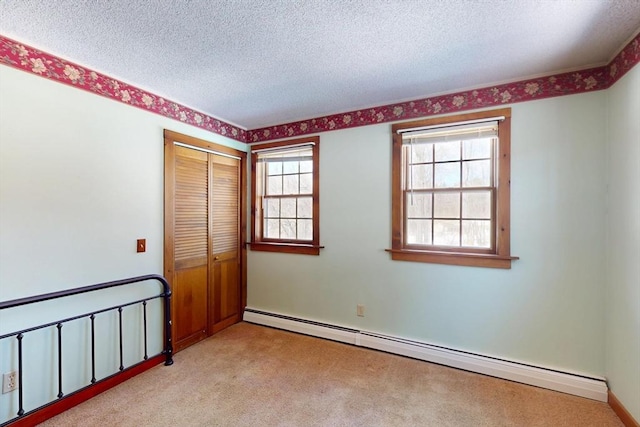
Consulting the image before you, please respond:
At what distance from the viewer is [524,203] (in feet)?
7.31

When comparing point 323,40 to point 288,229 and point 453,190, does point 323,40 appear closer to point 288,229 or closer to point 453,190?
point 453,190

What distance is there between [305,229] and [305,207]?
0.86 feet

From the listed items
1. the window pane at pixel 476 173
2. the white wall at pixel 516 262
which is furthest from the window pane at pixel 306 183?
the window pane at pixel 476 173

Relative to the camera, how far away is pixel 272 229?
3531mm

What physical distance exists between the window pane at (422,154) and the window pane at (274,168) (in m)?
1.60

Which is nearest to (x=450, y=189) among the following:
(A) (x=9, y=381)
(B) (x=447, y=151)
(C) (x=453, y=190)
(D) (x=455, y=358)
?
(C) (x=453, y=190)

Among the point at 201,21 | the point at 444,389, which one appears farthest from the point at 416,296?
the point at 201,21

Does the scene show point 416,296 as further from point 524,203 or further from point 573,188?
point 573,188

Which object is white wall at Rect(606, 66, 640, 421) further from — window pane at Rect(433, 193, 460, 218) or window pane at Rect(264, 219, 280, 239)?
window pane at Rect(264, 219, 280, 239)

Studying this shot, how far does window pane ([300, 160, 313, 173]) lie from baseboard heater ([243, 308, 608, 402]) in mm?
1745

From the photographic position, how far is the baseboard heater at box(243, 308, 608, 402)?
2033 mm

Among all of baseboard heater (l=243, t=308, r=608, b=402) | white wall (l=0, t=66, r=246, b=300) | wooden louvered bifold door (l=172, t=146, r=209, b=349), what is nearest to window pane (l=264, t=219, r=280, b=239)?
wooden louvered bifold door (l=172, t=146, r=209, b=349)

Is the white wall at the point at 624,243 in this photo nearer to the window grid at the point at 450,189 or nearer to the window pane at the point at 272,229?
the window grid at the point at 450,189

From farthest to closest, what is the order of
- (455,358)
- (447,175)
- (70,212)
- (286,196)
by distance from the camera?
(286,196) → (447,175) → (455,358) → (70,212)
